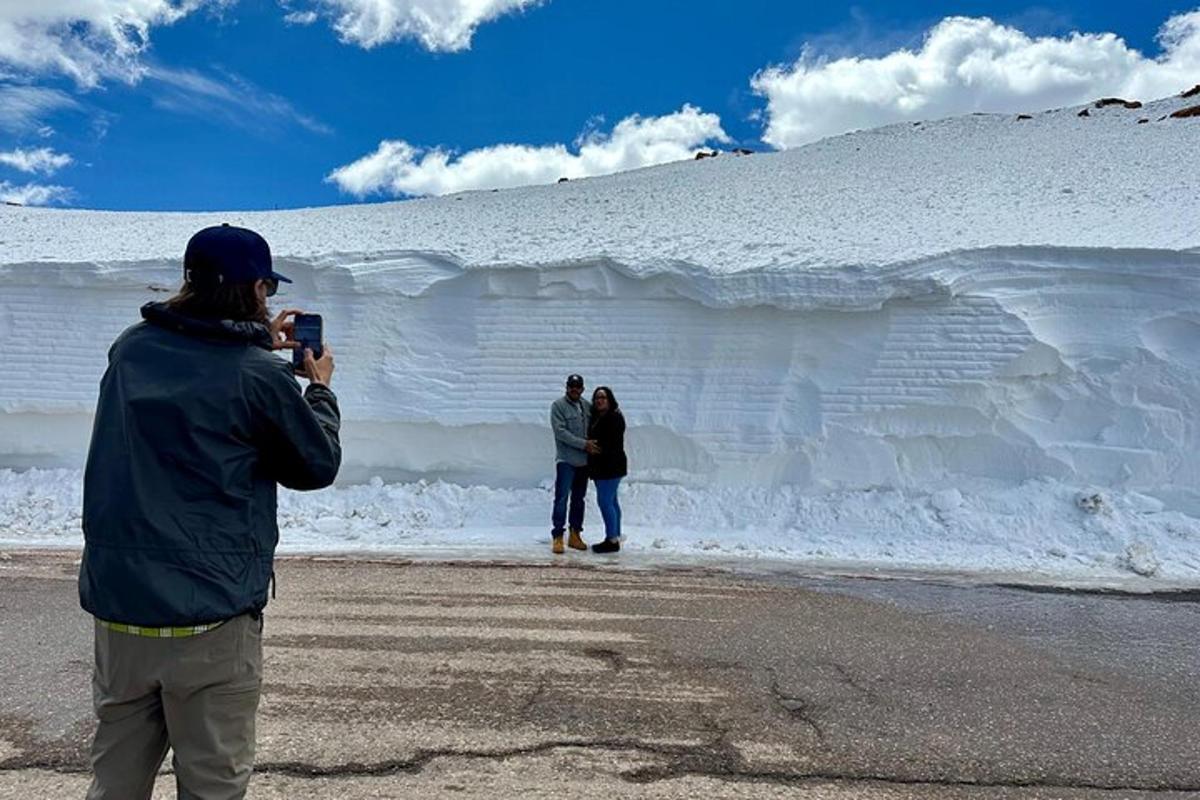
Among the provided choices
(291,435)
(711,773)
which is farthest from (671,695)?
(291,435)

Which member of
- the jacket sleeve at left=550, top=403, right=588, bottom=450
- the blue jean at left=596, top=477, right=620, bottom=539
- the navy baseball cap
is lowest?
the blue jean at left=596, top=477, right=620, bottom=539

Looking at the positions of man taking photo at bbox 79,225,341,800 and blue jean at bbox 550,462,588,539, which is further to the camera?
blue jean at bbox 550,462,588,539

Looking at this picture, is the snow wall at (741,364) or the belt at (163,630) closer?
the belt at (163,630)

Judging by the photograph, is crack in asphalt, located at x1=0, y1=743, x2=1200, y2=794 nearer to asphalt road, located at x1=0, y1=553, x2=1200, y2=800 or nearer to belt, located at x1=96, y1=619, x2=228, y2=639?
asphalt road, located at x1=0, y1=553, x2=1200, y2=800

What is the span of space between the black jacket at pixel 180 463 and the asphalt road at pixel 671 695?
155cm

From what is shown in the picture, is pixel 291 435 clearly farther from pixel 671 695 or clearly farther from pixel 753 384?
pixel 753 384

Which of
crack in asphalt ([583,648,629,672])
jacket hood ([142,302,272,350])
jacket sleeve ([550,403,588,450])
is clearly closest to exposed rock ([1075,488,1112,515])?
jacket sleeve ([550,403,588,450])

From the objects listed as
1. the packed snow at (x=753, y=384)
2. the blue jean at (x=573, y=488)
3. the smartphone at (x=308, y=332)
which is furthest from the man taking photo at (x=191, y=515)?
the blue jean at (x=573, y=488)

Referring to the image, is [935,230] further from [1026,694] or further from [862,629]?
[1026,694]

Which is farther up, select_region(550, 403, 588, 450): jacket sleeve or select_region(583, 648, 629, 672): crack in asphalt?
select_region(550, 403, 588, 450): jacket sleeve

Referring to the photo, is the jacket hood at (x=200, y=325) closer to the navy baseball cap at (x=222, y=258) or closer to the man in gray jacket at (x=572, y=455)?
the navy baseball cap at (x=222, y=258)

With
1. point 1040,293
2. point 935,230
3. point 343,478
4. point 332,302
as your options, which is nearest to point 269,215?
point 332,302

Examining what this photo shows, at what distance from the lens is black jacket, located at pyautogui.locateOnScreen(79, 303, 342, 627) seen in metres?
2.03

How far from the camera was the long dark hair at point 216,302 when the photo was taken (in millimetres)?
2129
